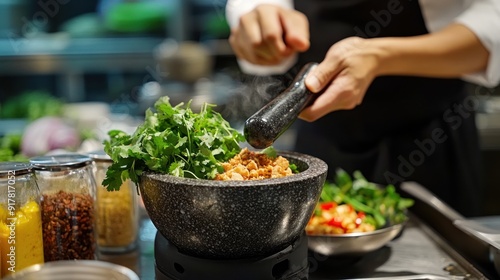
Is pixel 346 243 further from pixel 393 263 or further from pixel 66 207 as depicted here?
pixel 66 207

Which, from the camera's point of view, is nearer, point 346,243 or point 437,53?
point 346,243

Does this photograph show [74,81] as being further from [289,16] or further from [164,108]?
[164,108]

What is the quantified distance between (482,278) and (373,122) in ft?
2.97

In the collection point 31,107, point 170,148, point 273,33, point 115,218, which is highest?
point 273,33

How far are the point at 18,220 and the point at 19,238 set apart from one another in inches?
1.2

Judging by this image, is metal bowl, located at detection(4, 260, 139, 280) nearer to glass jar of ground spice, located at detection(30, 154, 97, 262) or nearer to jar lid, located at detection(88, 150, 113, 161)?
glass jar of ground spice, located at detection(30, 154, 97, 262)

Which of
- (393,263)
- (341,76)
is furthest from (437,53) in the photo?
(393,263)

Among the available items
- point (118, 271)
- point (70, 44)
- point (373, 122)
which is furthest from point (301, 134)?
point (70, 44)

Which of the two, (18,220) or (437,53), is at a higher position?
(437,53)

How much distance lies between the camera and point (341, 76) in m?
1.29

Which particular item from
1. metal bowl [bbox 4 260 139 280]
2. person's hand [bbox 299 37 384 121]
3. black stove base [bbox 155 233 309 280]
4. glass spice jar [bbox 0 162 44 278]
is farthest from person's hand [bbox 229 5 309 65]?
metal bowl [bbox 4 260 139 280]

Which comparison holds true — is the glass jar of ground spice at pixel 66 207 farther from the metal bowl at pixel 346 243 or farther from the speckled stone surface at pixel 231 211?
the metal bowl at pixel 346 243

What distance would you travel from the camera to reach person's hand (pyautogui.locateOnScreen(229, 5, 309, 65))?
4.91 ft

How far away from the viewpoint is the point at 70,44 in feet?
12.4
